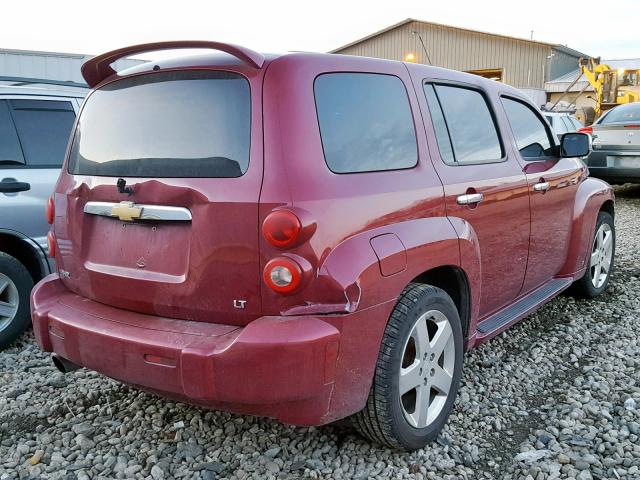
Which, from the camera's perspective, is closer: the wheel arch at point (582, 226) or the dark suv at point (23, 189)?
the dark suv at point (23, 189)

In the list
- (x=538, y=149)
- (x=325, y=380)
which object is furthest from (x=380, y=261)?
(x=538, y=149)

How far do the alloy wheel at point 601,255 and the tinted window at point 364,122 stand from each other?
283 centimetres

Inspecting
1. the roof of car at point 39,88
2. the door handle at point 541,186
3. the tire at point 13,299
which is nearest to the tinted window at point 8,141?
the roof of car at point 39,88

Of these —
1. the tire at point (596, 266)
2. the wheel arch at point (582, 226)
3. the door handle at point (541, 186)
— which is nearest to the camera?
the door handle at point (541, 186)

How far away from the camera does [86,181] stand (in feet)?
8.93

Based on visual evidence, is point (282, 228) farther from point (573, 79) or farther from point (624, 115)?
point (573, 79)

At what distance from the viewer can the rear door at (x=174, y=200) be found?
7.36 ft

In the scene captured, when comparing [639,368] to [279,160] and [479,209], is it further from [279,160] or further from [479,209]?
[279,160]

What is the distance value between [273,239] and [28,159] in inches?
112

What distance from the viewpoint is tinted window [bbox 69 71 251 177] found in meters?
2.31

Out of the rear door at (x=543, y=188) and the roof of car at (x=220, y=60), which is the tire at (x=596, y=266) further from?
the roof of car at (x=220, y=60)

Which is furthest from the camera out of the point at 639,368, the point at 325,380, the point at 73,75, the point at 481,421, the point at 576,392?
the point at 73,75

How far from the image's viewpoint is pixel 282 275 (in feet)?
7.11

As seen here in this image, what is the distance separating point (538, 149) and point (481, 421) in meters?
1.99
